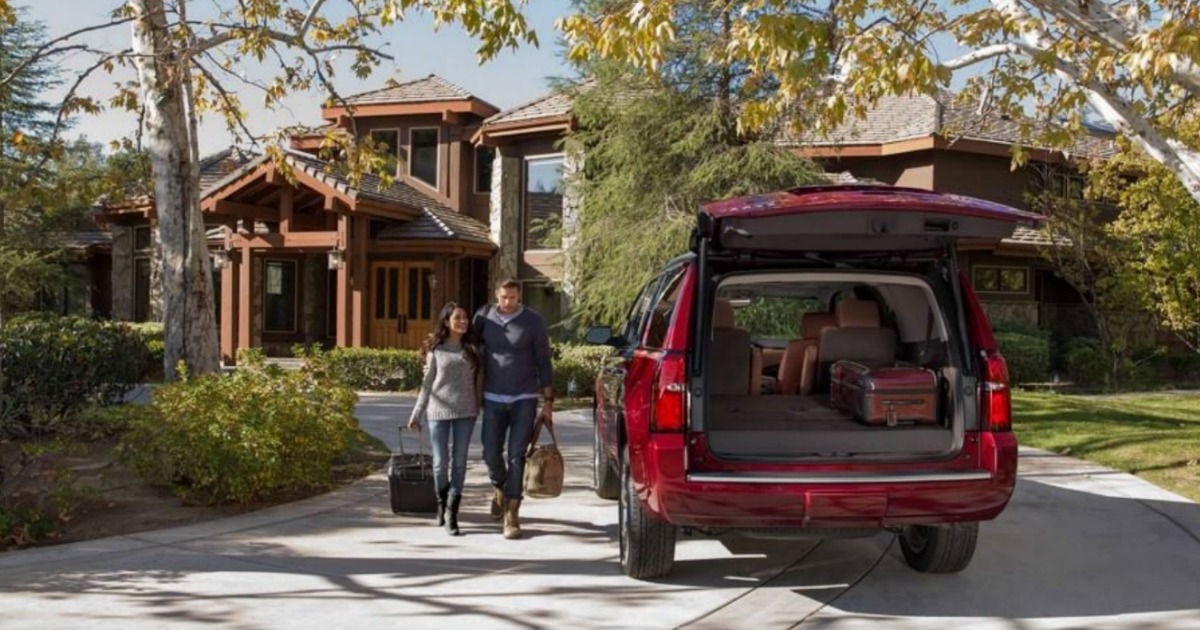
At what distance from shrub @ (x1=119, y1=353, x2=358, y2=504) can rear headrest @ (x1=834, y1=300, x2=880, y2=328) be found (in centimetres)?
394

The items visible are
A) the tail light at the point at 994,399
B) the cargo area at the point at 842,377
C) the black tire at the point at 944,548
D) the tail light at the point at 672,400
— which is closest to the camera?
the tail light at the point at 672,400

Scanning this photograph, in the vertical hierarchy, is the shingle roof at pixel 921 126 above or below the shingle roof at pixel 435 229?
above

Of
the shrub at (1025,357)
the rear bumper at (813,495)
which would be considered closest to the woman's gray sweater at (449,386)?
the rear bumper at (813,495)

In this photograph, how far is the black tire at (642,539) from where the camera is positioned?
5340 millimetres

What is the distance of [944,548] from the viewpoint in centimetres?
558

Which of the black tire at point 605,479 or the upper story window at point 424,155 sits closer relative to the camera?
the black tire at point 605,479

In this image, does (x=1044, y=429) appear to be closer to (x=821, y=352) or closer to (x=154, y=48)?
(x=821, y=352)

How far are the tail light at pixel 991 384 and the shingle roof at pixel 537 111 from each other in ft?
52.6

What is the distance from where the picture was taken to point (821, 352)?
6285mm

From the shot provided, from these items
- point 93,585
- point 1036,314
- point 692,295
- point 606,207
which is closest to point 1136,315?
point 1036,314

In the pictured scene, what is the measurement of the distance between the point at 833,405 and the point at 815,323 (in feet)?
2.76

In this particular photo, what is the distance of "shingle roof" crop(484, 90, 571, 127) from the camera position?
21.2 m

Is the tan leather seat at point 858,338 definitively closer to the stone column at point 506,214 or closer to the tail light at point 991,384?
the tail light at point 991,384

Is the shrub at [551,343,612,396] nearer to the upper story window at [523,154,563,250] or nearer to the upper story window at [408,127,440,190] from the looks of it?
the upper story window at [523,154,563,250]
